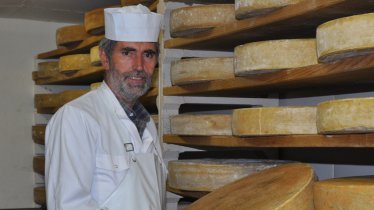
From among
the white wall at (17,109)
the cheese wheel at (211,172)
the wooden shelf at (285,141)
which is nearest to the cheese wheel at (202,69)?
the wooden shelf at (285,141)

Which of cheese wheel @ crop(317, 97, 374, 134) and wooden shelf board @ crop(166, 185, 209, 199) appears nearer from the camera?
cheese wheel @ crop(317, 97, 374, 134)

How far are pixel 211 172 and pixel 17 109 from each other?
286 centimetres

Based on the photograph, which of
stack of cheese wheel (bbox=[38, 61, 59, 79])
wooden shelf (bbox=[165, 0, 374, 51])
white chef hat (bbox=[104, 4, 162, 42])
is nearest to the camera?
wooden shelf (bbox=[165, 0, 374, 51])

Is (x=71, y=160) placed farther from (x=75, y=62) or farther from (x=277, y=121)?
(x=75, y=62)

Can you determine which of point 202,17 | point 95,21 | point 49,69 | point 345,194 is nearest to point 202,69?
point 202,17

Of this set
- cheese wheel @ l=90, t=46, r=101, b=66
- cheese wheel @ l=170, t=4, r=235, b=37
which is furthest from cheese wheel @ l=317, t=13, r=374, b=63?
cheese wheel @ l=90, t=46, r=101, b=66

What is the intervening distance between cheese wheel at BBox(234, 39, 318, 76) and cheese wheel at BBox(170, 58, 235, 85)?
1.04 feet

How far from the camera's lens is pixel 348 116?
200 cm

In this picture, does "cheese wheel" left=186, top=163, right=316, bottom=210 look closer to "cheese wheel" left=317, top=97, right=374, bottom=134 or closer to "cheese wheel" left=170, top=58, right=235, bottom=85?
"cheese wheel" left=317, top=97, right=374, bottom=134

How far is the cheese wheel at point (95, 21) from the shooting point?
13.0ft

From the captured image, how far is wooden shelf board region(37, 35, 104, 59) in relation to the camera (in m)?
4.20

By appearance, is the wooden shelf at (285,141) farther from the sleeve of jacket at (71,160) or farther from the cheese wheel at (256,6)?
the sleeve of jacket at (71,160)

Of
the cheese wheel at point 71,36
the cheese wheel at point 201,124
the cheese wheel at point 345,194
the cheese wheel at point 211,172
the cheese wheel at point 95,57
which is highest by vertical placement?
the cheese wheel at point 71,36

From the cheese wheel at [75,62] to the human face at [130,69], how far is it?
6.00 ft
